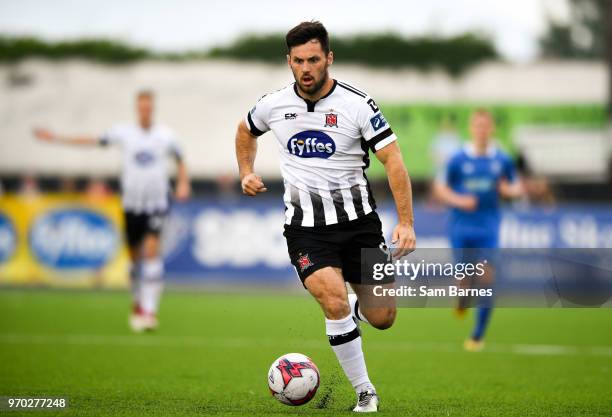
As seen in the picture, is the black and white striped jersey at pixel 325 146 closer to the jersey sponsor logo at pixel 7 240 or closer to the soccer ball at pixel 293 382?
the soccer ball at pixel 293 382

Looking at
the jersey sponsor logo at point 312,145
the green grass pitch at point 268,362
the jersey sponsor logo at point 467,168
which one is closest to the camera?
the jersey sponsor logo at point 312,145

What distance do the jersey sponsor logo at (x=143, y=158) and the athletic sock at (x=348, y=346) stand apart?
23.4 ft

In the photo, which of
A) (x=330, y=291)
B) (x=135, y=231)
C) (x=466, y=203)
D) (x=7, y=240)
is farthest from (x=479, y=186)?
(x=7, y=240)

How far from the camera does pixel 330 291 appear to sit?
7.16 metres

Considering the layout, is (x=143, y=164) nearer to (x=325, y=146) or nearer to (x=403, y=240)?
(x=325, y=146)

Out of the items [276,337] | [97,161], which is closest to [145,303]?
[276,337]

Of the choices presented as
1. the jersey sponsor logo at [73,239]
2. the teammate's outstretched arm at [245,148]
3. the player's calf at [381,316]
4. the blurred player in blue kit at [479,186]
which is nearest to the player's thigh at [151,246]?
the blurred player in blue kit at [479,186]

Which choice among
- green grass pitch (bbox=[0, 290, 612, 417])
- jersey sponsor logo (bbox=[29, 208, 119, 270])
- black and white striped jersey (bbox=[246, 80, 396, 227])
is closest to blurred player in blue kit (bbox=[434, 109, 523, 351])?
green grass pitch (bbox=[0, 290, 612, 417])

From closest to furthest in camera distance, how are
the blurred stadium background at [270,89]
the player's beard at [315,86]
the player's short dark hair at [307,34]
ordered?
the player's short dark hair at [307,34] < the player's beard at [315,86] < the blurred stadium background at [270,89]

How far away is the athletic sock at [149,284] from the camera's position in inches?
535

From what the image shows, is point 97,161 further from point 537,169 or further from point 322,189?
point 322,189

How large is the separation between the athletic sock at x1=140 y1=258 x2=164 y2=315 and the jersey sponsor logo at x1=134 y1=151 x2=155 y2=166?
1235 millimetres

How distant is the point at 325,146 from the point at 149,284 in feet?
22.0

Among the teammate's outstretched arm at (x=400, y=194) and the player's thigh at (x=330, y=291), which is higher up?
the teammate's outstretched arm at (x=400, y=194)
